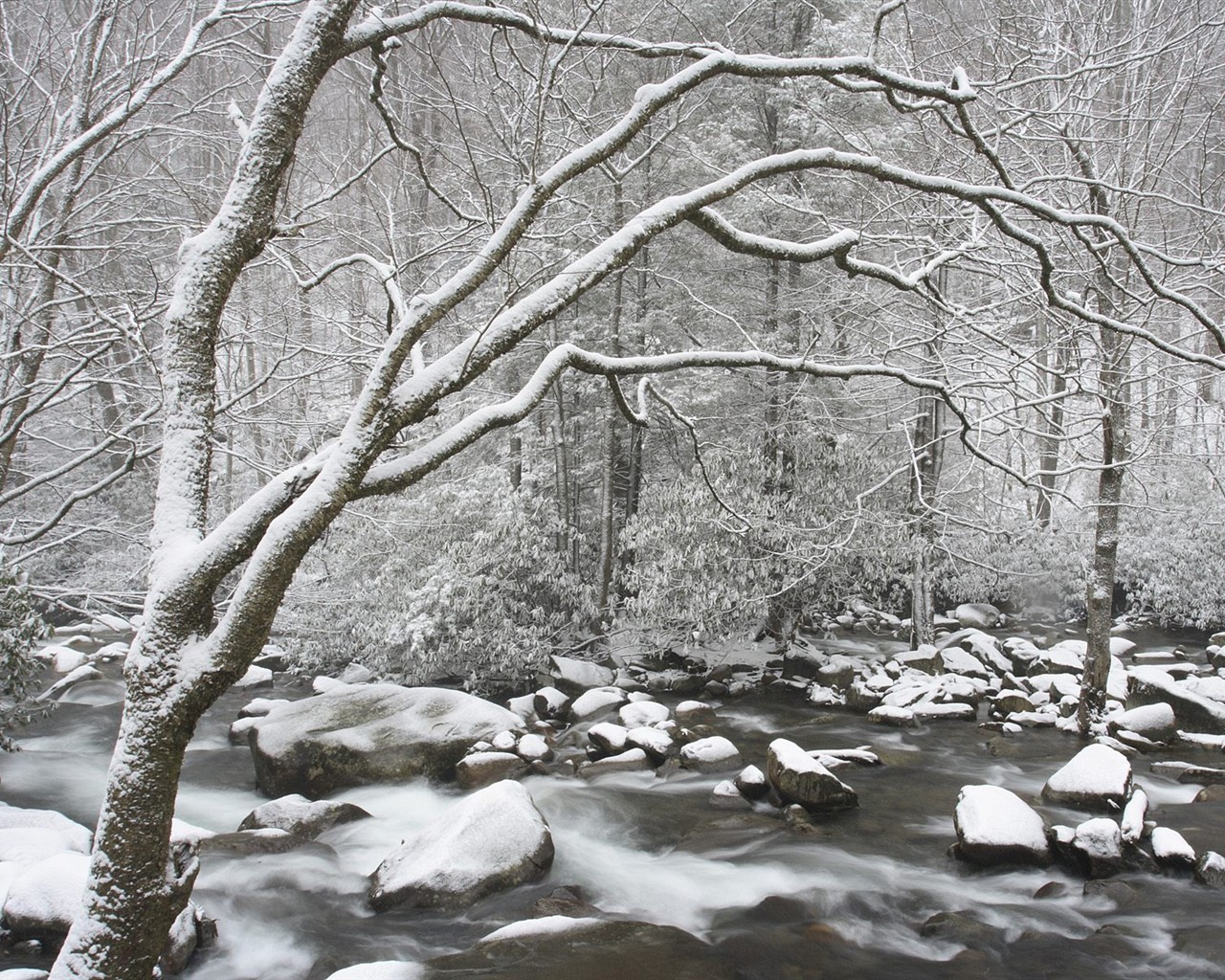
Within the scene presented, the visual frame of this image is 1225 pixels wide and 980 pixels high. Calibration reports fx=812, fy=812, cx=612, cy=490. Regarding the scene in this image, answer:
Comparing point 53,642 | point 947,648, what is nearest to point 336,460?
point 947,648

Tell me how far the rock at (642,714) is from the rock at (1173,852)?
488 cm

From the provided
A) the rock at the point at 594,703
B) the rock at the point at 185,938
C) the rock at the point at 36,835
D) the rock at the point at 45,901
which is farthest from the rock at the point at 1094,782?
the rock at the point at 36,835

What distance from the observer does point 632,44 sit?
288cm

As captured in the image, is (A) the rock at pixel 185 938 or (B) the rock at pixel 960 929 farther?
(B) the rock at pixel 960 929

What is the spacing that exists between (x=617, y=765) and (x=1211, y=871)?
4.74 meters

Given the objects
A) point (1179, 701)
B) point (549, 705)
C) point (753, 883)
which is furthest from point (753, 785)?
point (1179, 701)

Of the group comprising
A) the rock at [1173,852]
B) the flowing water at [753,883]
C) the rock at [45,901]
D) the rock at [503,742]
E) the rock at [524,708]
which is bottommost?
the flowing water at [753,883]

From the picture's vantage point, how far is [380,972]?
410cm

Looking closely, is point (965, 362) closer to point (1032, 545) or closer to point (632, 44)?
point (632, 44)

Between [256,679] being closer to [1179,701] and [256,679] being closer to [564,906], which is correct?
[564,906]

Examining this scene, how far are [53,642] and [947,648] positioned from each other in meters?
14.7

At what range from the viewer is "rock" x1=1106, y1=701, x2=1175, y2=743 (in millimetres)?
8375

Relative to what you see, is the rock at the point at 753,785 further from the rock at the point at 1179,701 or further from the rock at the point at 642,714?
the rock at the point at 1179,701

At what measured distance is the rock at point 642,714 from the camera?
30.5ft
